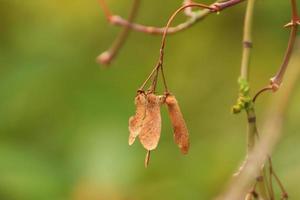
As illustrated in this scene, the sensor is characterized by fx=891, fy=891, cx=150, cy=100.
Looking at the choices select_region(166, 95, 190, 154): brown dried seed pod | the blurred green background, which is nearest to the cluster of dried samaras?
select_region(166, 95, 190, 154): brown dried seed pod

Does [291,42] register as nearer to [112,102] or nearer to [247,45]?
[247,45]

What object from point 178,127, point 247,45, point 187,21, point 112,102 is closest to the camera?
point 178,127

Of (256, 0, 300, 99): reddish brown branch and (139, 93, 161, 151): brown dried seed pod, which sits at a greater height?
(256, 0, 300, 99): reddish brown branch

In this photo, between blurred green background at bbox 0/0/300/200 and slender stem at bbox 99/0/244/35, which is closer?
slender stem at bbox 99/0/244/35

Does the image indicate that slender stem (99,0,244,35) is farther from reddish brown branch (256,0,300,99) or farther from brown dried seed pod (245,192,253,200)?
brown dried seed pod (245,192,253,200)

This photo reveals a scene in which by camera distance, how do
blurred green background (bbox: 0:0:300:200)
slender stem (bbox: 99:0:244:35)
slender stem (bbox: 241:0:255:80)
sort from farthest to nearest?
blurred green background (bbox: 0:0:300:200), slender stem (bbox: 241:0:255:80), slender stem (bbox: 99:0:244:35)

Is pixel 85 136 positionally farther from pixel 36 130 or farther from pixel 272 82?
pixel 272 82

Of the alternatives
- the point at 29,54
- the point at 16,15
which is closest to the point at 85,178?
the point at 29,54

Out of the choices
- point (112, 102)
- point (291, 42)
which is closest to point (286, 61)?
point (291, 42)

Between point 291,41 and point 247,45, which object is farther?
point 247,45
